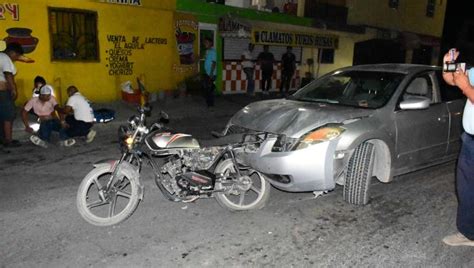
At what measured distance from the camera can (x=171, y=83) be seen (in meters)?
12.3

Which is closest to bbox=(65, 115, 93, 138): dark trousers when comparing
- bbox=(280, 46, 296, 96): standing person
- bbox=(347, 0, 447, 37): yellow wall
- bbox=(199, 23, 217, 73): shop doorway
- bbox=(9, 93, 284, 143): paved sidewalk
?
bbox=(9, 93, 284, 143): paved sidewalk

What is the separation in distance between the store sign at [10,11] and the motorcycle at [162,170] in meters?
6.74

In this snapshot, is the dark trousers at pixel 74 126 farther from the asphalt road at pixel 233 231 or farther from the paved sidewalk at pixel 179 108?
the asphalt road at pixel 233 231

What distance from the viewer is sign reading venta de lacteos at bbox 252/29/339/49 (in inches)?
489

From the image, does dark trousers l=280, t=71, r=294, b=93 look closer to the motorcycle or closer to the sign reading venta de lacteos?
the sign reading venta de lacteos

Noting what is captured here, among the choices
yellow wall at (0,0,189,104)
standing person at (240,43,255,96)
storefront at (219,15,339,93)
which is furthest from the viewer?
standing person at (240,43,255,96)

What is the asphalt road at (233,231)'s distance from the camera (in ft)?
10.9

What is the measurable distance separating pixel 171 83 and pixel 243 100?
7.56 feet

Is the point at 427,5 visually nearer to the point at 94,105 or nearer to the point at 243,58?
the point at 243,58

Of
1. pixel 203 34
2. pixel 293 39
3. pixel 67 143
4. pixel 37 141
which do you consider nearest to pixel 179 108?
pixel 203 34

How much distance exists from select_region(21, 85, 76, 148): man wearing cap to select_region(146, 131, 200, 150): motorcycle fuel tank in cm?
362

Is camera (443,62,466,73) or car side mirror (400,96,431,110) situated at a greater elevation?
camera (443,62,466,73)

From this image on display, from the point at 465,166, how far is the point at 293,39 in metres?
10.5

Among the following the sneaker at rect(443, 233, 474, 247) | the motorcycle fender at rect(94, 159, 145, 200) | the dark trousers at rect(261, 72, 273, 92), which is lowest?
the sneaker at rect(443, 233, 474, 247)
